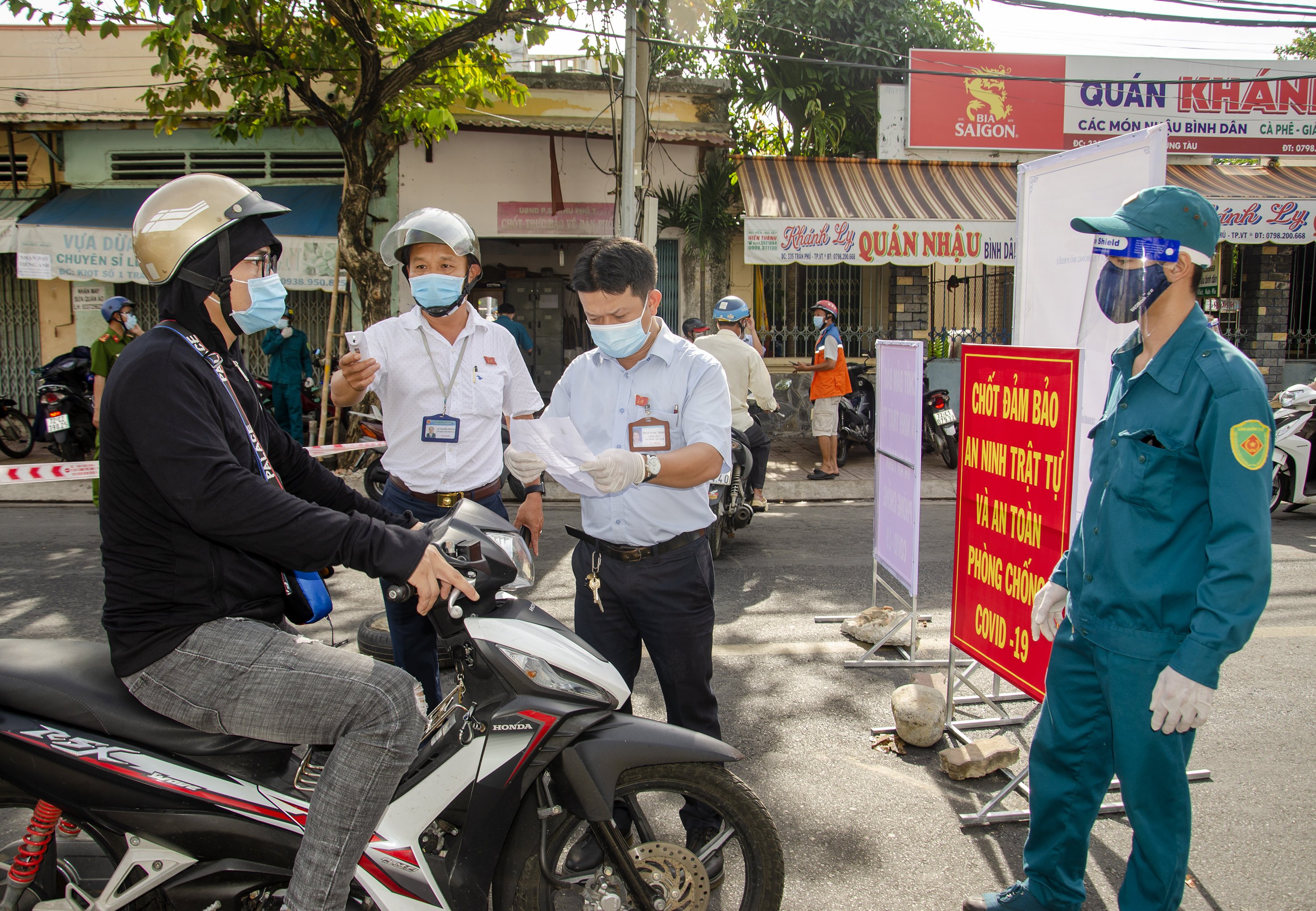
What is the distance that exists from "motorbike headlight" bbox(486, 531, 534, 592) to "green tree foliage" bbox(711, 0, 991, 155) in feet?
42.1

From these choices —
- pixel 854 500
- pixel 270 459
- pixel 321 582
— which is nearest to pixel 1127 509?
pixel 321 582

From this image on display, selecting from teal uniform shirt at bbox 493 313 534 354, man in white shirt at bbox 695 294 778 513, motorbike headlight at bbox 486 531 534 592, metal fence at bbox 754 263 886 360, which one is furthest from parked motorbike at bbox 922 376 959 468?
motorbike headlight at bbox 486 531 534 592

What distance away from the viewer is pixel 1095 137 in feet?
44.1

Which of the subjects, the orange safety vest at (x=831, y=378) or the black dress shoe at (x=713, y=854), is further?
the orange safety vest at (x=831, y=378)

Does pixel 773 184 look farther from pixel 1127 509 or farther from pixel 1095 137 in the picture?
pixel 1127 509

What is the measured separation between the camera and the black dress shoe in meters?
2.33

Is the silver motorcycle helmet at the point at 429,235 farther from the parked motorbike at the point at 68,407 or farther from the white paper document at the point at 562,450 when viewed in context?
the parked motorbike at the point at 68,407

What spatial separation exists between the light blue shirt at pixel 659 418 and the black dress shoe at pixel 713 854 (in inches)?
32.7

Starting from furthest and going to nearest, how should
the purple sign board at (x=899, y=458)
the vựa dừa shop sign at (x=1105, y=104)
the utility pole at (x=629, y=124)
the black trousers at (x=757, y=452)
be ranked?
1. the vựa dừa shop sign at (x=1105, y=104)
2. the utility pole at (x=629, y=124)
3. the black trousers at (x=757, y=452)
4. the purple sign board at (x=899, y=458)

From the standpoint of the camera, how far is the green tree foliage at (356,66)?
9297 millimetres

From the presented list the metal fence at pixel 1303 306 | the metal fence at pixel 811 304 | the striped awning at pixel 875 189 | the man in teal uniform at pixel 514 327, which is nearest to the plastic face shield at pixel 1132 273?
the man in teal uniform at pixel 514 327

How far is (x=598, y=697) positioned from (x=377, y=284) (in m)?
9.05

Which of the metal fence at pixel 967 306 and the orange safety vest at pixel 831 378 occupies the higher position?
the metal fence at pixel 967 306

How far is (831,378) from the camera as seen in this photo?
1035cm
